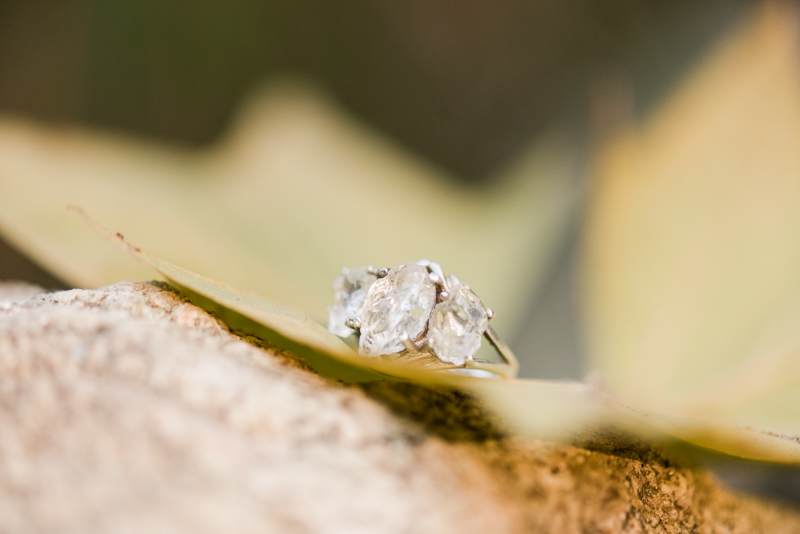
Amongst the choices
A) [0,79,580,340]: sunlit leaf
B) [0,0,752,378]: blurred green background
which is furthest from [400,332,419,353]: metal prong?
[0,0,752,378]: blurred green background

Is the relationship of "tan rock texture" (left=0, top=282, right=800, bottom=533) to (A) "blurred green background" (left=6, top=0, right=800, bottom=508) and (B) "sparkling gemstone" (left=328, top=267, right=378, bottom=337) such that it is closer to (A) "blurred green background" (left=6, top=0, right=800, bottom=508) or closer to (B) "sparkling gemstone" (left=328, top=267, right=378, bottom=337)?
(B) "sparkling gemstone" (left=328, top=267, right=378, bottom=337)

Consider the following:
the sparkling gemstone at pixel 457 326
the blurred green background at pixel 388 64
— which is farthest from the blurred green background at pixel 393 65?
the sparkling gemstone at pixel 457 326

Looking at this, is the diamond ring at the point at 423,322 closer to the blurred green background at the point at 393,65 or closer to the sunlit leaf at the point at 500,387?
the sunlit leaf at the point at 500,387

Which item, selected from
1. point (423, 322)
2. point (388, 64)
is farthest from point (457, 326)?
point (388, 64)

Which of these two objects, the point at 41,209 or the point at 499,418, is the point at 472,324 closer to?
the point at 499,418

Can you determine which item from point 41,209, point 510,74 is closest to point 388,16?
point 510,74

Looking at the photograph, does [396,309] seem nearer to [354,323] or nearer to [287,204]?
[354,323]
